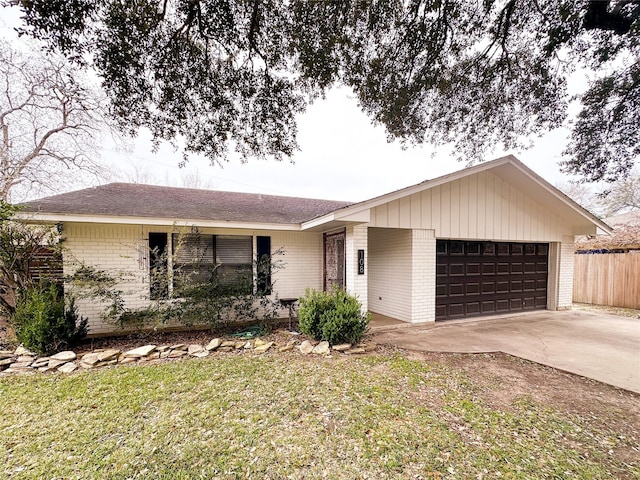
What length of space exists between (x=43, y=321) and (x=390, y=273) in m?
7.28

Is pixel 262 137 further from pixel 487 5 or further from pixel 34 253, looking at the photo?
pixel 34 253

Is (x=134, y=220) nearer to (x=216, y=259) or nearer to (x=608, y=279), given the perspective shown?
(x=216, y=259)

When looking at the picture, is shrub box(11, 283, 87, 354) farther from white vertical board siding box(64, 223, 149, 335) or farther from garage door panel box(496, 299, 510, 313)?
garage door panel box(496, 299, 510, 313)

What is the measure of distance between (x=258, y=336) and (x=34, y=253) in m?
4.50

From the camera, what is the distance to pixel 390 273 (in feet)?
25.4

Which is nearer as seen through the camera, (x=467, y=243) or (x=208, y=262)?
(x=208, y=262)

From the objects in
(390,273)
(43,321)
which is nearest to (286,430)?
(43,321)

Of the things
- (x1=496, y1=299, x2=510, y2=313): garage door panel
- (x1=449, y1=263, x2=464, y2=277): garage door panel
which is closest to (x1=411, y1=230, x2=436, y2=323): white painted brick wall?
(x1=449, y1=263, x2=464, y2=277): garage door panel

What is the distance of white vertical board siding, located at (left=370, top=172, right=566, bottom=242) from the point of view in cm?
679

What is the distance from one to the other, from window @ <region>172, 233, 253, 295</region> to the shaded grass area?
8.84 feet

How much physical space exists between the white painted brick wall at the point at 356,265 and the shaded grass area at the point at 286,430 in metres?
2.27

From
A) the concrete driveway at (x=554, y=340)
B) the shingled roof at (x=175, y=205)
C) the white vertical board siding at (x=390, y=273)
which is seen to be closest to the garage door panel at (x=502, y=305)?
the concrete driveway at (x=554, y=340)

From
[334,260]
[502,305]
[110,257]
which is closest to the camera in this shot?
[110,257]

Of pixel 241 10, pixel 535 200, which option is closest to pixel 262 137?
pixel 241 10
